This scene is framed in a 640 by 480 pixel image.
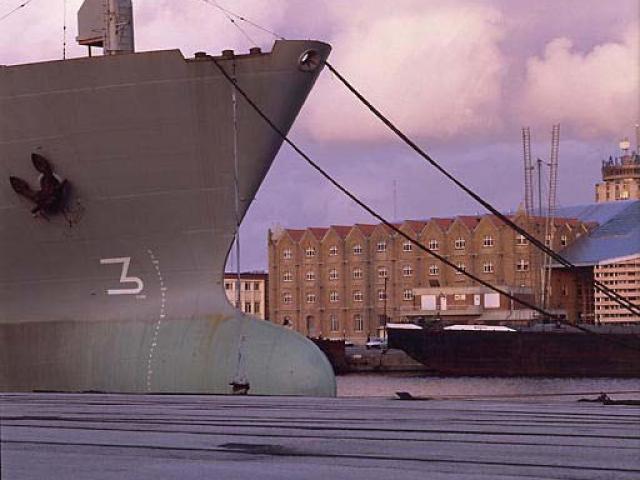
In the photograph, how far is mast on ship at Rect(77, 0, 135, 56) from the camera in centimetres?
2542

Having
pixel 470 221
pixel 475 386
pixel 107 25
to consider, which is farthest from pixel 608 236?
pixel 107 25

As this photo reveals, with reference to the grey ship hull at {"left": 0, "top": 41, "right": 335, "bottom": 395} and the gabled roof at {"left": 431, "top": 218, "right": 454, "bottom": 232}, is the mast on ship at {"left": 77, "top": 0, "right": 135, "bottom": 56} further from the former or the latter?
the gabled roof at {"left": 431, "top": 218, "right": 454, "bottom": 232}

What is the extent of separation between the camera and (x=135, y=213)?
24406 mm

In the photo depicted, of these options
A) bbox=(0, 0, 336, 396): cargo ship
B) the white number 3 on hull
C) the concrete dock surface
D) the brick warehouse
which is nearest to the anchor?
bbox=(0, 0, 336, 396): cargo ship

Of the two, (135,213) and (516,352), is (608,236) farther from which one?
(135,213)

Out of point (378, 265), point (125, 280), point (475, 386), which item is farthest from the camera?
point (378, 265)

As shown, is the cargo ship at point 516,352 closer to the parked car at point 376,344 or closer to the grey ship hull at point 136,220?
the parked car at point 376,344

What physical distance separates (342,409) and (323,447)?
5.09 m

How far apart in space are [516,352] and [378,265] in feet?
120

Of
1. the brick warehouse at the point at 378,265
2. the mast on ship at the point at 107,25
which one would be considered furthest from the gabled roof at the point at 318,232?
the mast on ship at the point at 107,25

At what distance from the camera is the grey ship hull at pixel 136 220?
23906mm

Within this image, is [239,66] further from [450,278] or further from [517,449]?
[450,278]

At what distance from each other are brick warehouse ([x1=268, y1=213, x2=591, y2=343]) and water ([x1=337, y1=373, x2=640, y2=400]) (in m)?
31.5

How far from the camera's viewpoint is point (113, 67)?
23859 mm
